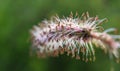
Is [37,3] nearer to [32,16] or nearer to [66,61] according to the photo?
[32,16]

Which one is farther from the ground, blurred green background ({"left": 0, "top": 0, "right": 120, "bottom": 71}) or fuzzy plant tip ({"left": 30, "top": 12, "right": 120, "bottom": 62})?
blurred green background ({"left": 0, "top": 0, "right": 120, "bottom": 71})

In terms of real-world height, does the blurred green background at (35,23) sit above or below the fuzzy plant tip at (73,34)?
above

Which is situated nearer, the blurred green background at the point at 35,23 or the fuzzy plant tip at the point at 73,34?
the fuzzy plant tip at the point at 73,34

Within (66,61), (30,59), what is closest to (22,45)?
(30,59)

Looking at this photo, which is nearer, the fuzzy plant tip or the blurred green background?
the fuzzy plant tip

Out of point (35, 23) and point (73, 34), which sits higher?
point (35, 23)

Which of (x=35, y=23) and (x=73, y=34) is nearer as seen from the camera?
(x=73, y=34)

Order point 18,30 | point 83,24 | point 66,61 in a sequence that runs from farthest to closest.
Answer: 1. point 18,30
2. point 66,61
3. point 83,24

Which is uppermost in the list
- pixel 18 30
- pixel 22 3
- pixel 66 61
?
pixel 22 3
